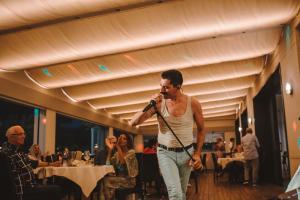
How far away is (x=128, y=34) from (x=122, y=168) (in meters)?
1.97

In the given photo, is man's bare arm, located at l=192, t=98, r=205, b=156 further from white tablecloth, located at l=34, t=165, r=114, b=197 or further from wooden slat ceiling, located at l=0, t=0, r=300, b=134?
white tablecloth, located at l=34, t=165, r=114, b=197

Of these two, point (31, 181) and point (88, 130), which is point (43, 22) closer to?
point (31, 181)

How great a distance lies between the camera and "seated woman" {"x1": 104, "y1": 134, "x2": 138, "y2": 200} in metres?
4.79

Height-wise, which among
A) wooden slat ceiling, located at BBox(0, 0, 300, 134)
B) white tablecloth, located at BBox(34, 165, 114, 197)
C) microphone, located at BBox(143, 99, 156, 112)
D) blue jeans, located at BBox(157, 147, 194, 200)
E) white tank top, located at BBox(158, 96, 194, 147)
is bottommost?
white tablecloth, located at BBox(34, 165, 114, 197)

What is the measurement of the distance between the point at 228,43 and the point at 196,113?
13.9ft

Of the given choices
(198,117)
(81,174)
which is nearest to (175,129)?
(198,117)

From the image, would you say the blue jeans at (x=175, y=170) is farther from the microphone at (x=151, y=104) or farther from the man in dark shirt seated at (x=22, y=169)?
the man in dark shirt seated at (x=22, y=169)

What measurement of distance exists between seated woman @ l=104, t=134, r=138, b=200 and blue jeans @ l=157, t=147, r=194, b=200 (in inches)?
95.9

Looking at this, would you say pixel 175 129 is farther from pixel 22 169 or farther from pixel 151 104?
pixel 22 169

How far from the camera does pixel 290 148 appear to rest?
5879mm

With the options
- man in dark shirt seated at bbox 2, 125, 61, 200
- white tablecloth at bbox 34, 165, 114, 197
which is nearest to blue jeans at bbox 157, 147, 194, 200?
man in dark shirt seated at bbox 2, 125, 61, 200

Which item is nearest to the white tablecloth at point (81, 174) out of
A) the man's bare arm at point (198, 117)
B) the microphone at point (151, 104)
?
the man's bare arm at point (198, 117)

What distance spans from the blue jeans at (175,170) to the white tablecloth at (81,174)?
9.10 feet

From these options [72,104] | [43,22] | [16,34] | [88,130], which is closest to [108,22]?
[43,22]
